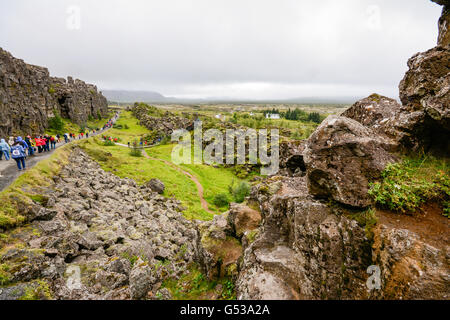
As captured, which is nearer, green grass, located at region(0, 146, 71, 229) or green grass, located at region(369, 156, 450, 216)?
green grass, located at region(369, 156, 450, 216)

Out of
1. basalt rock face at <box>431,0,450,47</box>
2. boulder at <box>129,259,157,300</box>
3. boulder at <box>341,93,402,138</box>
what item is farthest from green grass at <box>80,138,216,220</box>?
basalt rock face at <box>431,0,450,47</box>

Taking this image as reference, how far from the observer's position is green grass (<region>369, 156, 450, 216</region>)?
627 cm

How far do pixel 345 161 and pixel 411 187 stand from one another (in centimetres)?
201

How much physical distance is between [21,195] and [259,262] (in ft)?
53.2

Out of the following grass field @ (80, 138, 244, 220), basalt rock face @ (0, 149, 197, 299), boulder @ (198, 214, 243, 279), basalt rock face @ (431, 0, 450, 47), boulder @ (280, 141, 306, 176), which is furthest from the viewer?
grass field @ (80, 138, 244, 220)

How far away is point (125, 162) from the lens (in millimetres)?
42531

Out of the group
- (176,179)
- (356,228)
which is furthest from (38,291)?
(176,179)

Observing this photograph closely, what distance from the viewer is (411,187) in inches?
255

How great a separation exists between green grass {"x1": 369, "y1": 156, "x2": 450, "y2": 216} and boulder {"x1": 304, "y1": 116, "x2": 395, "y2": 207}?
0.30 metres

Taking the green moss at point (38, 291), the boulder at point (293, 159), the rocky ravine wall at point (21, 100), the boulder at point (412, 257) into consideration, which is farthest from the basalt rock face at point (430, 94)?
the rocky ravine wall at point (21, 100)

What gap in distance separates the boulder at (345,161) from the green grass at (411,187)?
304 mm

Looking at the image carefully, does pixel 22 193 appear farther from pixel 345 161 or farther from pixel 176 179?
pixel 176 179

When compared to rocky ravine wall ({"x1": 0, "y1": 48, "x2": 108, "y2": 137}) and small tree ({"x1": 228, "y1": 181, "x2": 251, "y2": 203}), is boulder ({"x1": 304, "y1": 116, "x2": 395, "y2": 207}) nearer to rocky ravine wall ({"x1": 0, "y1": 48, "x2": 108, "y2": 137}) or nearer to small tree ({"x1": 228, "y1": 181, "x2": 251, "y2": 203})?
small tree ({"x1": 228, "y1": 181, "x2": 251, "y2": 203})

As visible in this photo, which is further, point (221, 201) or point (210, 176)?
point (210, 176)
